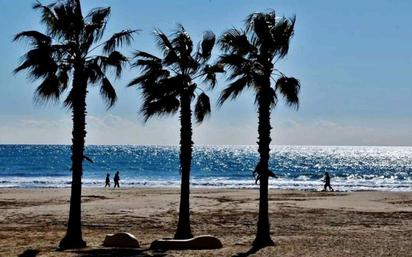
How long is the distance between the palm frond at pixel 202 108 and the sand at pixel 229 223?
463cm

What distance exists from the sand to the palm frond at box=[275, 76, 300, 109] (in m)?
4.82

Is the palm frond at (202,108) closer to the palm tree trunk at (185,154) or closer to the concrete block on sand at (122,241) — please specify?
the palm tree trunk at (185,154)

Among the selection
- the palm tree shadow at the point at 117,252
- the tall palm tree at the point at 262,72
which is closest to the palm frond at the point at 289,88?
the tall palm tree at the point at 262,72

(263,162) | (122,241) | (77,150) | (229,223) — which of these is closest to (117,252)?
(122,241)

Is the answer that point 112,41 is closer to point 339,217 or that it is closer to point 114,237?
point 114,237

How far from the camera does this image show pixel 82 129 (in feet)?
64.8

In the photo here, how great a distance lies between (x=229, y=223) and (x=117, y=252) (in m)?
11.4

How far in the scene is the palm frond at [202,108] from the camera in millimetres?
22250

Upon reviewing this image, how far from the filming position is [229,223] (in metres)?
28.8

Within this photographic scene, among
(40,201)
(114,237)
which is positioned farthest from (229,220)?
(40,201)

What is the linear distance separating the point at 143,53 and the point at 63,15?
3.37m

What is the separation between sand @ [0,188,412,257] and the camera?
1892cm

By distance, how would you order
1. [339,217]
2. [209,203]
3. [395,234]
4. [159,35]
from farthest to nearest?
[209,203] → [339,217] → [395,234] → [159,35]

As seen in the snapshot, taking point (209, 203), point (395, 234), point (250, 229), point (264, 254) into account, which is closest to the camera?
point (264, 254)
